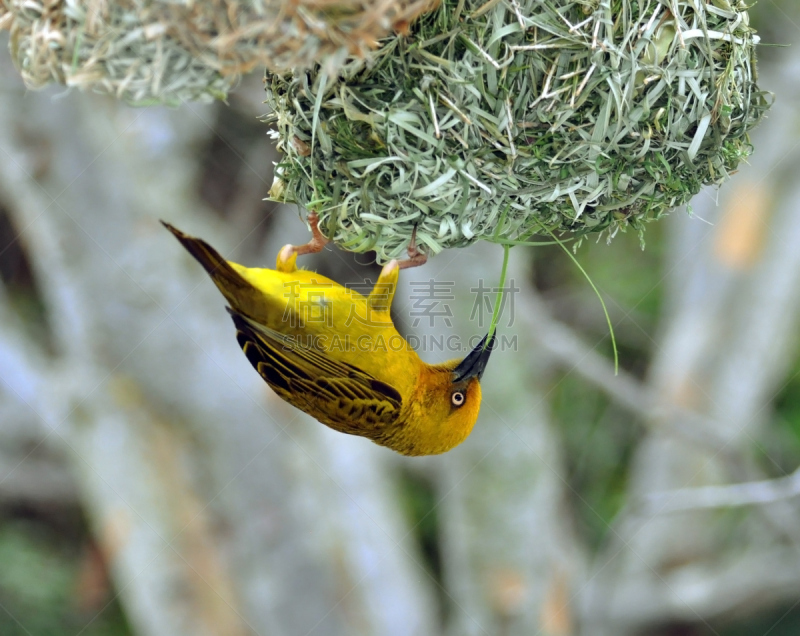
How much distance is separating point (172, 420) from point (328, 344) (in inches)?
136

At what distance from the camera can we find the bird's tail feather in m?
1.95

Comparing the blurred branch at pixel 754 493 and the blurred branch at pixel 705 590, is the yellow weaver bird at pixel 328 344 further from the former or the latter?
the blurred branch at pixel 705 590

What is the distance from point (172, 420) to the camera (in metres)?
5.45

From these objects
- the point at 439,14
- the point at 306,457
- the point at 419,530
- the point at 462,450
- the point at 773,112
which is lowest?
the point at 419,530

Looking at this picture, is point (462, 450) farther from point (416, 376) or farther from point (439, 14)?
point (439, 14)

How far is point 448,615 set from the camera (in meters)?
6.88

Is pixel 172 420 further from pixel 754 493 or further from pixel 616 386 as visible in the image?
pixel 754 493

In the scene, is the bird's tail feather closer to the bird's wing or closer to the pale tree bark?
the bird's wing

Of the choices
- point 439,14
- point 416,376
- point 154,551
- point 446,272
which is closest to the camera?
point 439,14

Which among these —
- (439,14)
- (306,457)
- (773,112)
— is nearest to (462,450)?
(306,457)

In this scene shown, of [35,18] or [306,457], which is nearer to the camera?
[35,18]

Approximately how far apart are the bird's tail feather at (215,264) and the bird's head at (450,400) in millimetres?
674

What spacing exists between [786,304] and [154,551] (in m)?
5.01

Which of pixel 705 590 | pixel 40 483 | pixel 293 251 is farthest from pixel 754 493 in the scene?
pixel 40 483
